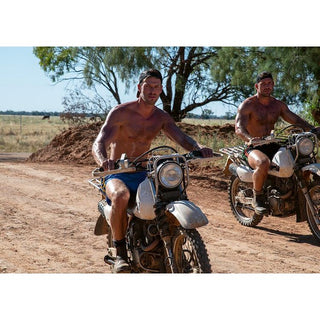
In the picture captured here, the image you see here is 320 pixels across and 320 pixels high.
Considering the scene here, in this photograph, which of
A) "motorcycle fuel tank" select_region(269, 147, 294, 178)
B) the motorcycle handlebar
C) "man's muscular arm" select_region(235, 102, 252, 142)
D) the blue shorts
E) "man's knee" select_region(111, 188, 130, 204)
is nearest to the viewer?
the motorcycle handlebar

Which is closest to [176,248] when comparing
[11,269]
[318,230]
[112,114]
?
[112,114]

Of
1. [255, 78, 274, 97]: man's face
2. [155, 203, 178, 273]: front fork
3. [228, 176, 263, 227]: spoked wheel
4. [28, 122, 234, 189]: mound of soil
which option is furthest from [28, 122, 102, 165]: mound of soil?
[155, 203, 178, 273]: front fork

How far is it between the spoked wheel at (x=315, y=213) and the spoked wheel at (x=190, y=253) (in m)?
2.56

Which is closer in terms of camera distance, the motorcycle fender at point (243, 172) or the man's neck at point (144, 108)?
the man's neck at point (144, 108)

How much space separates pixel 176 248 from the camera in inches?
145

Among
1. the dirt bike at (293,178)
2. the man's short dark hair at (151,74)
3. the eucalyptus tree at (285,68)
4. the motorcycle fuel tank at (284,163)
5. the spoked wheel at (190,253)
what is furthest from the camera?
the eucalyptus tree at (285,68)

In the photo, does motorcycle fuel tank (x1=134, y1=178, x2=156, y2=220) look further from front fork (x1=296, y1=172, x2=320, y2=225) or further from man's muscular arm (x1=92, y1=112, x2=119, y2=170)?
front fork (x1=296, y1=172, x2=320, y2=225)

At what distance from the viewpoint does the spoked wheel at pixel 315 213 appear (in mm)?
5824

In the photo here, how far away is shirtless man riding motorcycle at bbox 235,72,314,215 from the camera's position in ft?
20.8

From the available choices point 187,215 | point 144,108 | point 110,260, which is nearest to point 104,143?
point 144,108

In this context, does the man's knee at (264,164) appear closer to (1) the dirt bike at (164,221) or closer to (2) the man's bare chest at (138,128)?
(2) the man's bare chest at (138,128)

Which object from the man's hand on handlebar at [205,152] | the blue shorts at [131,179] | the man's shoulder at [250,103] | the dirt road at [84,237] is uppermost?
the man's shoulder at [250,103]

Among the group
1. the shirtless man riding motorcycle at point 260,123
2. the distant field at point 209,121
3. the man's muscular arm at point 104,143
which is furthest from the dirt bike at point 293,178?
the distant field at point 209,121

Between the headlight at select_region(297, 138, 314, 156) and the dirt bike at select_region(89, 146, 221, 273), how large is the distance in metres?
2.36
